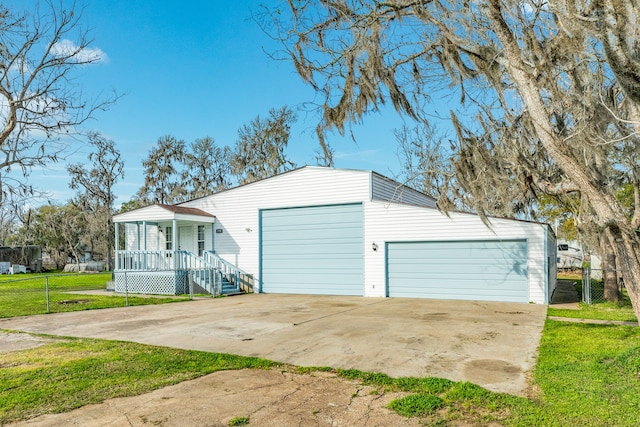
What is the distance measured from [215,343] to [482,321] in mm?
5413

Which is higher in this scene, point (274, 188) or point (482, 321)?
point (274, 188)

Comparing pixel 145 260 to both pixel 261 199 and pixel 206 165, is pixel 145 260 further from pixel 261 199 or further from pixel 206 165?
pixel 206 165

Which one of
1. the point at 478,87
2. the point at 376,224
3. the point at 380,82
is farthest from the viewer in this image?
the point at 376,224

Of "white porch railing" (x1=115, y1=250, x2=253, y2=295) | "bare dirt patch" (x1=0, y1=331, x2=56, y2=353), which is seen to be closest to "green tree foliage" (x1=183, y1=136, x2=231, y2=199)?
"white porch railing" (x1=115, y1=250, x2=253, y2=295)

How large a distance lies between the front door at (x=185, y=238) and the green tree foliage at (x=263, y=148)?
15.1 meters

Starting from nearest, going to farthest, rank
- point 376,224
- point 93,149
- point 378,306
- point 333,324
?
point 333,324
point 378,306
point 376,224
point 93,149

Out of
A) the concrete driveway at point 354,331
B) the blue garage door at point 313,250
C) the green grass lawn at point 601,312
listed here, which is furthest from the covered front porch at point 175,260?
the green grass lawn at point 601,312

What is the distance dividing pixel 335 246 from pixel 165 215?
6.49m

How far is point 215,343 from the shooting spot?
6.71 metres

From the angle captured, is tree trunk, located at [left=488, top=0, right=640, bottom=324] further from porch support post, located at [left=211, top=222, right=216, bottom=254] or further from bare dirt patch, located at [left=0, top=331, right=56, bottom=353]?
porch support post, located at [left=211, top=222, right=216, bottom=254]

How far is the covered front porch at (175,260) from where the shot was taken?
15325 millimetres

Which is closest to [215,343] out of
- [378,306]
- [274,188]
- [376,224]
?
[378,306]

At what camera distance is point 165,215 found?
52.2ft

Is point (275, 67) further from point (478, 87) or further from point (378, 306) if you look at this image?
point (378, 306)
